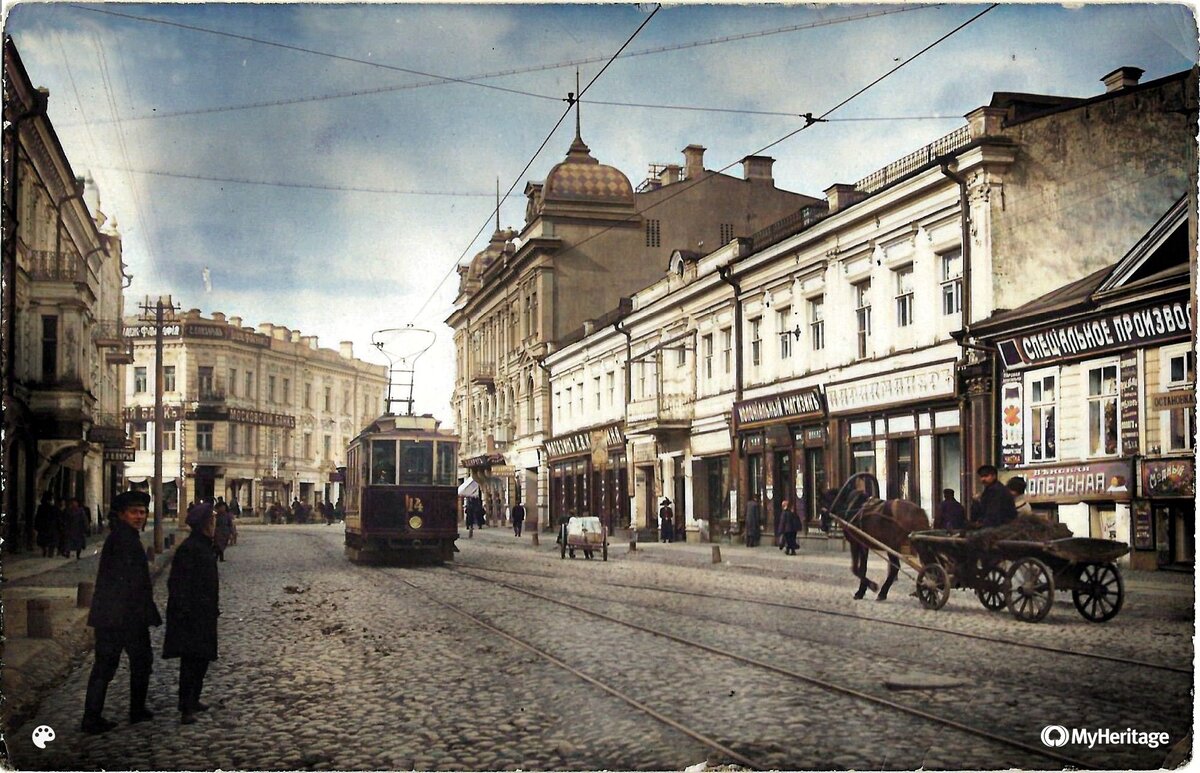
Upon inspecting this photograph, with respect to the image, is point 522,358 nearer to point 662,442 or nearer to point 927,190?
point 662,442

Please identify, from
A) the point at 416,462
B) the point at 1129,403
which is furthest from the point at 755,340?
the point at 1129,403

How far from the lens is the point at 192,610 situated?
7.20m

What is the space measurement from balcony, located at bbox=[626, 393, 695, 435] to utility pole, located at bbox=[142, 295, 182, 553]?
18.9 meters

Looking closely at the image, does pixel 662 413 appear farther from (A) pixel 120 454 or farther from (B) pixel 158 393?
(B) pixel 158 393

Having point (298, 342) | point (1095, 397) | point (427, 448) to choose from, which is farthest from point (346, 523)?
point (1095, 397)

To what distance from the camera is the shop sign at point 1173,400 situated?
8.03 m

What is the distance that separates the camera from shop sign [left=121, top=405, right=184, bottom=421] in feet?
33.8

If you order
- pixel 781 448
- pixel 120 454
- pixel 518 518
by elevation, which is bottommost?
pixel 518 518

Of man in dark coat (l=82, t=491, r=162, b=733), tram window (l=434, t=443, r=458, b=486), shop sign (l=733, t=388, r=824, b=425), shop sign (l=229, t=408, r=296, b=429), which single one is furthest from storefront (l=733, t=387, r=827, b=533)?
man in dark coat (l=82, t=491, r=162, b=733)

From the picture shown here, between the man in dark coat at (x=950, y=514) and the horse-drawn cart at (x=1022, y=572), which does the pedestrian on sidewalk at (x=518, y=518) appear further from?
the man in dark coat at (x=950, y=514)

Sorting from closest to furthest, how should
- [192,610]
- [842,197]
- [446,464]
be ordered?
[192,610]
[842,197]
[446,464]

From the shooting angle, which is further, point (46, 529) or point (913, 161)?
point (913, 161)

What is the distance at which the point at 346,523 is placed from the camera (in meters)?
20.2

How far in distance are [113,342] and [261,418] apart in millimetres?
1644
